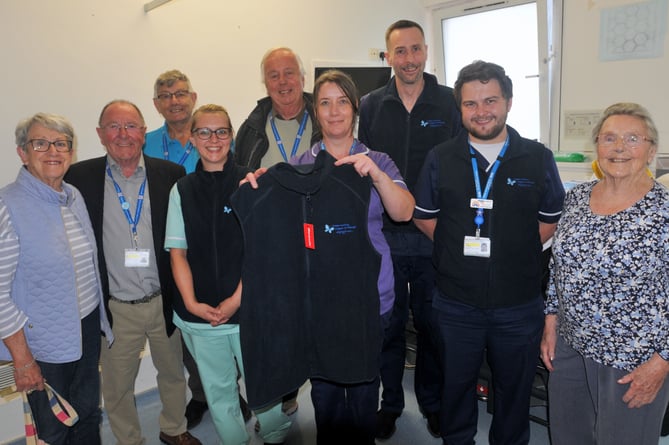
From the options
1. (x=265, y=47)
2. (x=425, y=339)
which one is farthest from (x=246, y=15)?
(x=425, y=339)

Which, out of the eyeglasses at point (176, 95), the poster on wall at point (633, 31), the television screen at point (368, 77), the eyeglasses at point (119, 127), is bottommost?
the eyeglasses at point (119, 127)

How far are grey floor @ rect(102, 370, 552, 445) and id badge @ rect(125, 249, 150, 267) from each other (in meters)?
1.16

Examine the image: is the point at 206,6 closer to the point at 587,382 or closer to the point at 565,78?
the point at 565,78

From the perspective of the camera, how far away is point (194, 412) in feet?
9.37

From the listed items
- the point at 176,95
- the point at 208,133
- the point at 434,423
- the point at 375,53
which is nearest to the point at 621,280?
the point at 434,423

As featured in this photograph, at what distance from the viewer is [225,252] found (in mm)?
2010

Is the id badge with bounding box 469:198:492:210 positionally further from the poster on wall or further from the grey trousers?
the poster on wall

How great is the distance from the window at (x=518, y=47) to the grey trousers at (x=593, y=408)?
3.18m

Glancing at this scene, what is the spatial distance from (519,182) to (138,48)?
2700 mm

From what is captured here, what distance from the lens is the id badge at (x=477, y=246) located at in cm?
191

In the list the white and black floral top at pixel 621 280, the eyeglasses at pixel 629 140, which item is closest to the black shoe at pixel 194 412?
the white and black floral top at pixel 621 280

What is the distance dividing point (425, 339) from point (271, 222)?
1282mm

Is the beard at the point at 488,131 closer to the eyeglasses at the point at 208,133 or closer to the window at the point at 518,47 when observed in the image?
the eyeglasses at the point at 208,133

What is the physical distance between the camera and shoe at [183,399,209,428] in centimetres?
282
